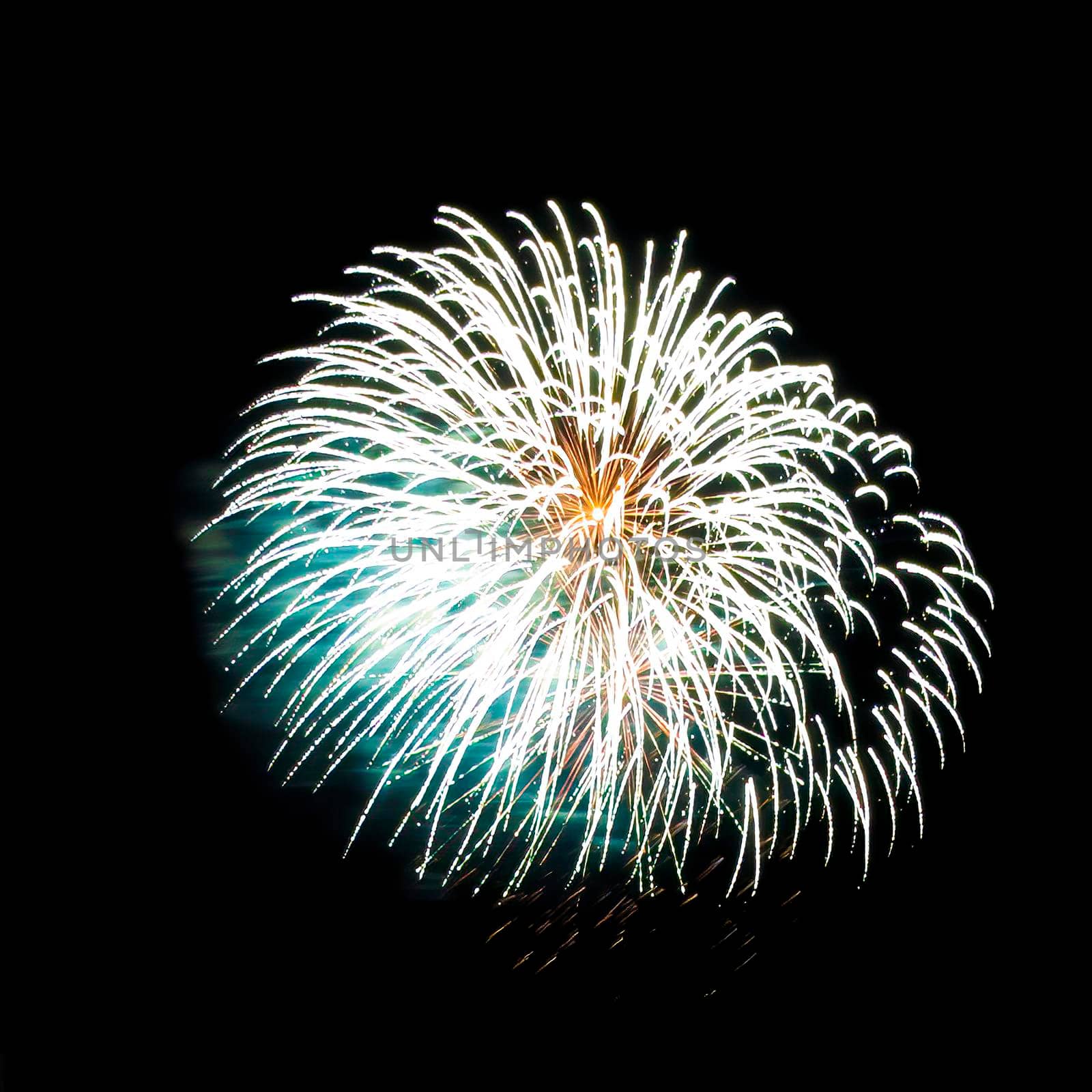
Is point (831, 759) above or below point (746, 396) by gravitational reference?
below

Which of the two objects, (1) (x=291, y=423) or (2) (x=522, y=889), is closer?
(1) (x=291, y=423)

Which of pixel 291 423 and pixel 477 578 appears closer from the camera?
pixel 477 578

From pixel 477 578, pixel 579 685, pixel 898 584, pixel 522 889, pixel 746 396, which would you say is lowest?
pixel 522 889

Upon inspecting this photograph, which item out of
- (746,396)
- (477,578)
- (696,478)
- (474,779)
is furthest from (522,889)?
(746,396)

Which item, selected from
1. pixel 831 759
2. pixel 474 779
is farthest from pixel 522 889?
pixel 831 759

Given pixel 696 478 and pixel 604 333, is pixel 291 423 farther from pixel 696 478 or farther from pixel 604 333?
pixel 696 478

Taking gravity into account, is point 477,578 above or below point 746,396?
below

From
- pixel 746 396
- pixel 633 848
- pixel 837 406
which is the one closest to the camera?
pixel 746 396

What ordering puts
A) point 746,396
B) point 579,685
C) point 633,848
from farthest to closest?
point 633,848 → point 746,396 → point 579,685

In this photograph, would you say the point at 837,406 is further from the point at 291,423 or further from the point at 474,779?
the point at 474,779
